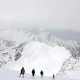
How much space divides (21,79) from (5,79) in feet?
11.2

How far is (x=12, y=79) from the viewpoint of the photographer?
40.7 metres

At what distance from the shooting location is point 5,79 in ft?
130

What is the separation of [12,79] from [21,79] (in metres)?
1.89

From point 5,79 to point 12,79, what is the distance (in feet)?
4.98

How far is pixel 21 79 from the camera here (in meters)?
41.9
